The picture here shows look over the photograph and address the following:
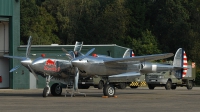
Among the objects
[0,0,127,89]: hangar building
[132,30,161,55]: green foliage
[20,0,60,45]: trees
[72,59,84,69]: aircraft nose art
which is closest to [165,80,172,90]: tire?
[0,0,127,89]: hangar building

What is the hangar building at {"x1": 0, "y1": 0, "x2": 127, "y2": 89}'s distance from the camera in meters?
45.9

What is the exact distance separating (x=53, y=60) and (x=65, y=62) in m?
0.66

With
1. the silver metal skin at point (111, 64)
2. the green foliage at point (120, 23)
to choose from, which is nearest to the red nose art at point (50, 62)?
the silver metal skin at point (111, 64)

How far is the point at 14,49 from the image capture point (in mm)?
46781

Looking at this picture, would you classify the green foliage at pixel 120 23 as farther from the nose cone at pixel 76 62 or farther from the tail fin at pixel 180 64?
the nose cone at pixel 76 62

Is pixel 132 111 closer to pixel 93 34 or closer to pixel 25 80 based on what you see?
pixel 25 80

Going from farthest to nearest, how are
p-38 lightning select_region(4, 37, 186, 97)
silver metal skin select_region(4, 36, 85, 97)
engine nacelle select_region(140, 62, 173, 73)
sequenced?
engine nacelle select_region(140, 62, 173, 73) → silver metal skin select_region(4, 36, 85, 97) → p-38 lightning select_region(4, 37, 186, 97)

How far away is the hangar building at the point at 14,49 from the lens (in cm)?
4591

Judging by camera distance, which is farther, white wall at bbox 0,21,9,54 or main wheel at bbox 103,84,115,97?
white wall at bbox 0,21,9,54

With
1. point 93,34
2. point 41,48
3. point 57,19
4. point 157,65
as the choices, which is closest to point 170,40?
point 93,34

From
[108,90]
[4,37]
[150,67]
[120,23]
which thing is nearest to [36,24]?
[120,23]

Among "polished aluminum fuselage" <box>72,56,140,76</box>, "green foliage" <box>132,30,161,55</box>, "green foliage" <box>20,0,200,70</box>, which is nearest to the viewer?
"polished aluminum fuselage" <box>72,56,140,76</box>

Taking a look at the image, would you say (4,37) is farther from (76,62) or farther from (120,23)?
(120,23)

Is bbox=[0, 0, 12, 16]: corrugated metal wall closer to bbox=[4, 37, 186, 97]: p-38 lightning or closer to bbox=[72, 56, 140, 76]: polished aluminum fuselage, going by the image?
bbox=[4, 37, 186, 97]: p-38 lightning
